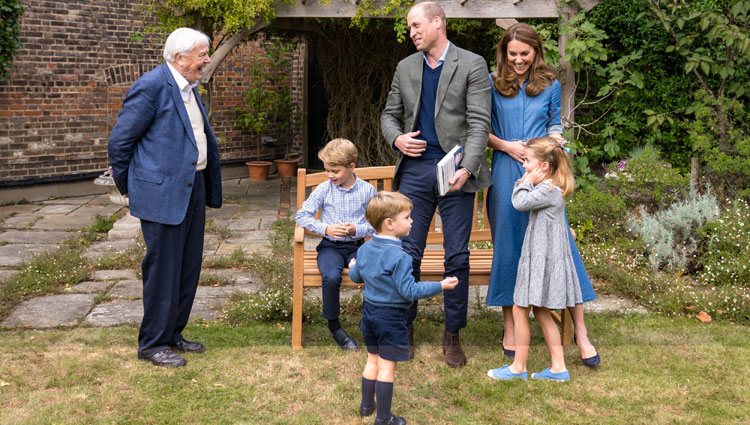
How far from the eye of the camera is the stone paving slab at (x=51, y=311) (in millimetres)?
5562

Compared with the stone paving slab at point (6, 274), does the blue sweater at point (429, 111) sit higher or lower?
higher

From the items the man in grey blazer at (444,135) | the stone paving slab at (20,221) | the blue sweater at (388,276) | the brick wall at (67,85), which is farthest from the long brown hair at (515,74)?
the brick wall at (67,85)

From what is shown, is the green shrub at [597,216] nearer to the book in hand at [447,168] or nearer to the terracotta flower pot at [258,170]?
the book in hand at [447,168]

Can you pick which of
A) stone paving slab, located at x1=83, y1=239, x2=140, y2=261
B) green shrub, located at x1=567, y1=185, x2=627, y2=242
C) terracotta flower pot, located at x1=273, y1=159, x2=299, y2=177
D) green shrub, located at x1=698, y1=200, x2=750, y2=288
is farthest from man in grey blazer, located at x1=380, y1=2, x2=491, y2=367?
terracotta flower pot, located at x1=273, y1=159, x2=299, y2=177

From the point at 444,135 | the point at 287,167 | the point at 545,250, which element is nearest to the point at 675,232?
the point at 545,250

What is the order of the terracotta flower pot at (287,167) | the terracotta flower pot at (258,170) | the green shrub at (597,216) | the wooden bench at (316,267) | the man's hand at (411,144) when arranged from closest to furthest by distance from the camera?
the man's hand at (411,144)
the wooden bench at (316,267)
the green shrub at (597,216)
the terracotta flower pot at (258,170)
the terracotta flower pot at (287,167)

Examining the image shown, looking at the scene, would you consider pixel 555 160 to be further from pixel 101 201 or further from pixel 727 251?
pixel 101 201

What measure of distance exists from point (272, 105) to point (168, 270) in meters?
9.72

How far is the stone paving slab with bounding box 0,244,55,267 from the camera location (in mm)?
7395

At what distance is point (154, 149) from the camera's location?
4492 mm

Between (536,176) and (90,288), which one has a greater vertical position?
(536,176)

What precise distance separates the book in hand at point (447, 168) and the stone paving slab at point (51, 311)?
2.62 metres

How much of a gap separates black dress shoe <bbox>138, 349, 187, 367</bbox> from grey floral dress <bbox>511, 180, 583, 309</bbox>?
180 centimetres

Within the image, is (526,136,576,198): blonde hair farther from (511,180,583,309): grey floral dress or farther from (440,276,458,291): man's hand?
(440,276,458,291): man's hand
